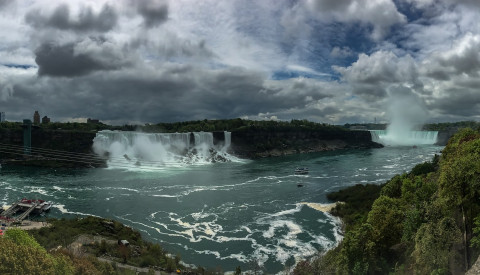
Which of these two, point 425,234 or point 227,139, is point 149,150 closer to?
point 227,139

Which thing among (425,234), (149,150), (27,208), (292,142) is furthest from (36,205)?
(292,142)

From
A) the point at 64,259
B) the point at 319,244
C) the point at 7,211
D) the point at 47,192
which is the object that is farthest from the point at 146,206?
the point at 64,259

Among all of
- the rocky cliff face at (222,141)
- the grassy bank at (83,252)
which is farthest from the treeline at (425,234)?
the rocky cliff face at (222,141)

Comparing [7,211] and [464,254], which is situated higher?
[464,254]

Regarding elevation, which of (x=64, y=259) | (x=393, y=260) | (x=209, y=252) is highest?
(x=64, y=259)

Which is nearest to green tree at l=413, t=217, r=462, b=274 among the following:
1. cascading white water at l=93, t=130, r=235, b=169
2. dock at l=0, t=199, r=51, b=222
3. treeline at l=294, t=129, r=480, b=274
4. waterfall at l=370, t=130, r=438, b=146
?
treeline at l=294, t=129, r=480, b=274

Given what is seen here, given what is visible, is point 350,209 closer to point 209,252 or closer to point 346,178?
point 209,252

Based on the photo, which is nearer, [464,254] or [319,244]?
[464,254]

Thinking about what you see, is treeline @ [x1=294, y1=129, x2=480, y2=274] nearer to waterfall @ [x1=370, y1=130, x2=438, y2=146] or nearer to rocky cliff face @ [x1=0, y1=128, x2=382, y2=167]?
rocky cliff face @ [x1=0, y1=128, x2=382, y2=167]
